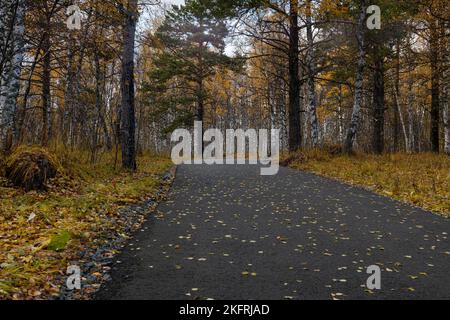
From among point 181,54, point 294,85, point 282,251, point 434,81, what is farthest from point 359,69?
point 181,54

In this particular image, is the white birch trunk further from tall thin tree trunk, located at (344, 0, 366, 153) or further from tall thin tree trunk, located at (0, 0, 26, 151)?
tall thin tree trunk, located at (344, 0, 366, 153)

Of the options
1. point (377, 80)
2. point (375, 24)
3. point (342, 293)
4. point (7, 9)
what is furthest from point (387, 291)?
point (377, 80)

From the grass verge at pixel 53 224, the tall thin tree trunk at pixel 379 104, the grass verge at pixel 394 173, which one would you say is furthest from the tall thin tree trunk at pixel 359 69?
the grass verge at pixel 53 224

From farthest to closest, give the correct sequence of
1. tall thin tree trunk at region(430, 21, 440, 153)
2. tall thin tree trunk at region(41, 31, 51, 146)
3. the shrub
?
1. tall thin tree trunk at region(430, 21, 440, 153)
2. tall thin tree trunk at region(41, 31, 51, 146)
3. the shrub

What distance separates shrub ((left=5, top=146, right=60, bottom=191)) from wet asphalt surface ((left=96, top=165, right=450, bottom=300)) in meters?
2.64

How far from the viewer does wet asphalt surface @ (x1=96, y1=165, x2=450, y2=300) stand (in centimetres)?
427

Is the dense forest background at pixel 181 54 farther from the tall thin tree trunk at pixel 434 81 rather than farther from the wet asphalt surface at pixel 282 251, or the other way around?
the wet asphalt surface at pixel 282 251

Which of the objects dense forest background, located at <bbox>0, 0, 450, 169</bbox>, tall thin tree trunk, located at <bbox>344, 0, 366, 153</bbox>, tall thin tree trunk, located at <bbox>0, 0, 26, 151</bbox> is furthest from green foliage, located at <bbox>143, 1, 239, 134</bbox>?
tall thin tree trunk, located at <bbox>0, 0, 26, 151</bbox>

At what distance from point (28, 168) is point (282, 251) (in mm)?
5668

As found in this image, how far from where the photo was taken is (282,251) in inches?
223

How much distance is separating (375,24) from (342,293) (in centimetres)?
1772

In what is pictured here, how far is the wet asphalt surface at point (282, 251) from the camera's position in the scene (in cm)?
427

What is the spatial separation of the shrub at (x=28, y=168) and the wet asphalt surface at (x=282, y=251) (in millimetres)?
2639

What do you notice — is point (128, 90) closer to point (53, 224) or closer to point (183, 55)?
point (53, 224)
